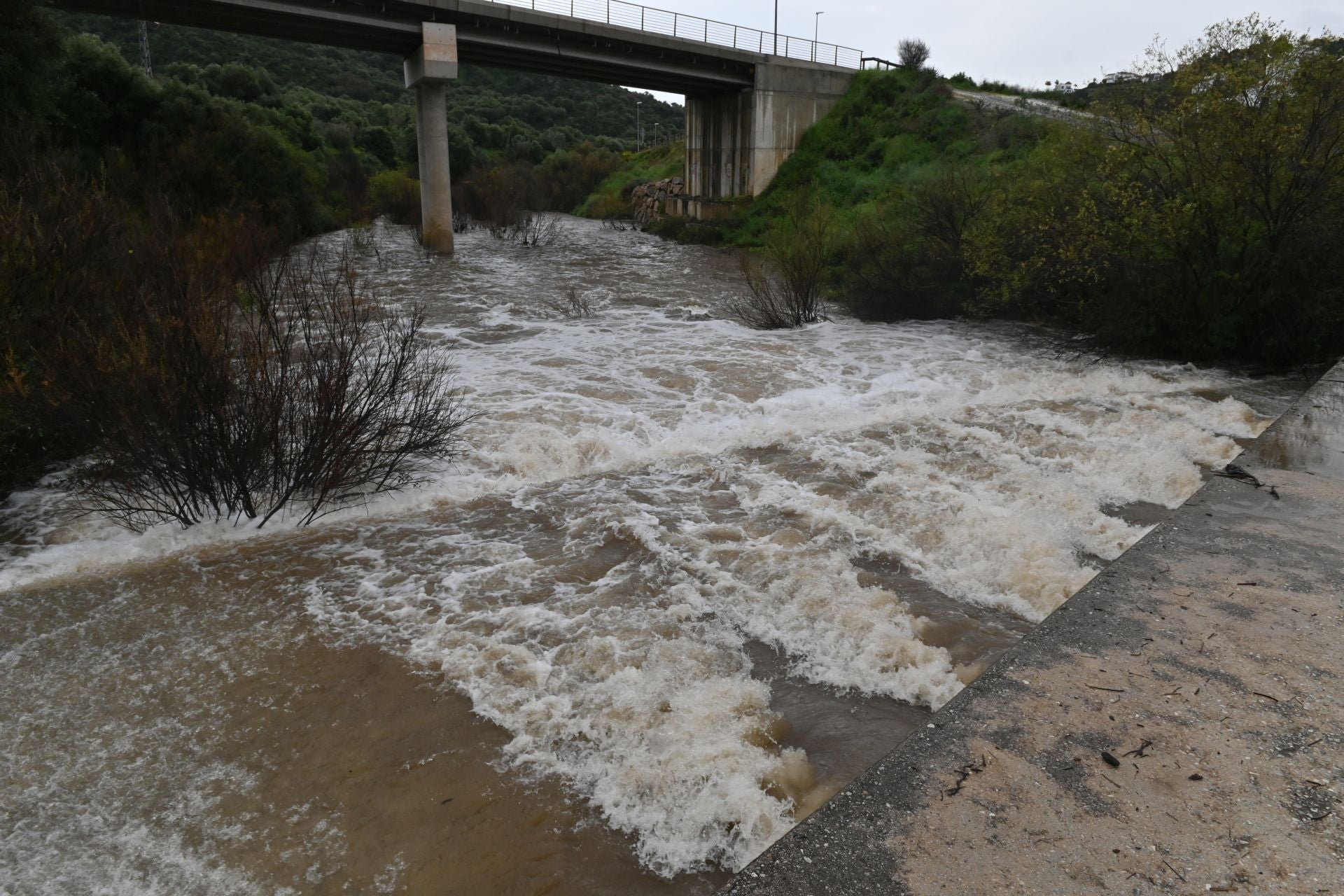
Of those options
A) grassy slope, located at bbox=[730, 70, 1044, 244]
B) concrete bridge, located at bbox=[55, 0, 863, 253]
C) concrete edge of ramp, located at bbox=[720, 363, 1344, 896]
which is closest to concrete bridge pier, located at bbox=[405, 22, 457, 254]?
concrete bridge, located at bbox=[55, 0, 863, 253]

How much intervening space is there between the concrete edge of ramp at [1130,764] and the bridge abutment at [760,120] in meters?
33.6

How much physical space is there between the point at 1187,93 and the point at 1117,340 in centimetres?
367

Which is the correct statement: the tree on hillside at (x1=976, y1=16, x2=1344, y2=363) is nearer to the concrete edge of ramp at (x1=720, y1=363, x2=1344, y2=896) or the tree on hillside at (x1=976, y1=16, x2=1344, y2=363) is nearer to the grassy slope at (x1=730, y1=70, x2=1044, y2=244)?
the concrete edge of ramp at (x1=720, y1=363, x2=1344, y2=896)

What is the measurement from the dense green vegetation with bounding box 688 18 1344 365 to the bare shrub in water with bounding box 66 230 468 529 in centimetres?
1063

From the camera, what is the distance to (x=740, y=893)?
2.52 m

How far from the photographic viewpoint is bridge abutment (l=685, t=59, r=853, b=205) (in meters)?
35.3

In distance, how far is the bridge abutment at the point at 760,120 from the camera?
35.3 meters

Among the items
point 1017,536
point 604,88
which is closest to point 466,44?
point 1017,536

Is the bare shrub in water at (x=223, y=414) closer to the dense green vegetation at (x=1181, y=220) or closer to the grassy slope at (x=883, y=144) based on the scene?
the dense green vegetation at (x=1181, y=220)

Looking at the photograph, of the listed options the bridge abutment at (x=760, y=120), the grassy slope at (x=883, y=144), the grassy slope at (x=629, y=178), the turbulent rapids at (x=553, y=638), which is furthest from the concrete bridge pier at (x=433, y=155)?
the turbulent rapids at (x=553, y=638)

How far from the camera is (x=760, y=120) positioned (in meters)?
35.3

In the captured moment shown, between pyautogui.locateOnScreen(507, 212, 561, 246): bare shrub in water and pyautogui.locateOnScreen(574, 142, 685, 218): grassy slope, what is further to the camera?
pyautogui.locateOnScreen(574, 142, 685, 218): grassy slope

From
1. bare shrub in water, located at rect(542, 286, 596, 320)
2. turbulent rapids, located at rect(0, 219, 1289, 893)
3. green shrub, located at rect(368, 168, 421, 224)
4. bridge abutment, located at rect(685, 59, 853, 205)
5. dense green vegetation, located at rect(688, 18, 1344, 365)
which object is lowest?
turbulent rapids, located at rect(0, 219, 1289, 893)

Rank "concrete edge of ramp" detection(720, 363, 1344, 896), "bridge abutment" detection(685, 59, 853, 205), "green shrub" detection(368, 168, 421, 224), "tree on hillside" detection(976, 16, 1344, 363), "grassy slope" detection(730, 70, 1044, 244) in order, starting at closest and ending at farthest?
"concrete edge of ramp" detection(720, 363, 1344, 896) → "tree on hillside" detection(976, 16, 1344, 363) → "grassy slope" detection(730, 70, 1044, 244) → "bridge abutment" detection(685, 59, 853, 205) → "green shrub" detection(368, 168, 421, 224)
